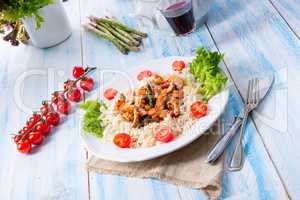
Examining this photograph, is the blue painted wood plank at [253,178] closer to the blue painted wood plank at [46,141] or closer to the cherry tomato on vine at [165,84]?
the cherry tomato on vine at [165,84]

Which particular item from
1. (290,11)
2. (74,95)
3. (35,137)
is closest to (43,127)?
(35,137)

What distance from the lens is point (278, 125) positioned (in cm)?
107

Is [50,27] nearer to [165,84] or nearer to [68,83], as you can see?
[68,83]

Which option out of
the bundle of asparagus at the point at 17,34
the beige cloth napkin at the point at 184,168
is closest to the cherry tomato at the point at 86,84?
the beige cloth napkin at the point at 184,168

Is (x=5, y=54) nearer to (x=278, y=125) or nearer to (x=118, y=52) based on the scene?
(x=118, y=52)

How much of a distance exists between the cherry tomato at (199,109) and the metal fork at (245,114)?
0.10 meters

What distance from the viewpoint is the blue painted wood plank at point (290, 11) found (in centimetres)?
138

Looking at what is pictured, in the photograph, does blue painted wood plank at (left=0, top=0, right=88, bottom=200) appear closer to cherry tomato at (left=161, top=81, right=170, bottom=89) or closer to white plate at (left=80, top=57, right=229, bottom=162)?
white plate at (left=80, top=57, right=229, bottom=162)

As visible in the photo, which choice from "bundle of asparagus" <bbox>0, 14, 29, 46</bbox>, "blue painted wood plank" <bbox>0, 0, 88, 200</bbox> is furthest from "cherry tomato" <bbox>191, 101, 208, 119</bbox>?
"bundle of asparagus" <bbox>0, 14, 29, 46</bbox>

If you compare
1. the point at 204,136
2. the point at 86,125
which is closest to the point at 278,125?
the point at 204,136

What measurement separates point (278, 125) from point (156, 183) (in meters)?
0.33

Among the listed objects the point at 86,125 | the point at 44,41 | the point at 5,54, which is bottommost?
the point at 5,54

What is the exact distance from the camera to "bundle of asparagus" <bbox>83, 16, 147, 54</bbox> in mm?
1571

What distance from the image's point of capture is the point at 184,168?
1.04 meters
